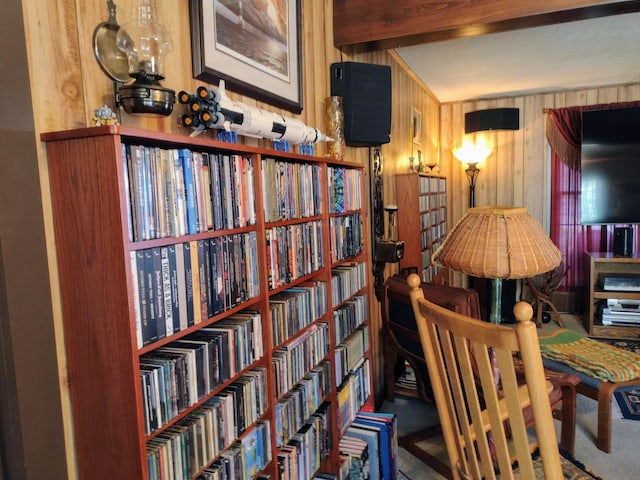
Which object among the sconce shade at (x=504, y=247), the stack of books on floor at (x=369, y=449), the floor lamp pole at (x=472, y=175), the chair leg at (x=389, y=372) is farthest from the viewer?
the floor lamp pole at (x=472, y=175)

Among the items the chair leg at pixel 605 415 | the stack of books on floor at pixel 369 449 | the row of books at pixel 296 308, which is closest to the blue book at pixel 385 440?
the stack of books on floor at pixel 369 449

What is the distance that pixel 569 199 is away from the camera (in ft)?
15.8

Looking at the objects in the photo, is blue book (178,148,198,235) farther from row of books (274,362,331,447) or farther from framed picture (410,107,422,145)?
framed picture (410,107,422,145)

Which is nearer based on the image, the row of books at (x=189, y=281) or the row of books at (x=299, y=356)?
the row of books at (x=189, y=281)

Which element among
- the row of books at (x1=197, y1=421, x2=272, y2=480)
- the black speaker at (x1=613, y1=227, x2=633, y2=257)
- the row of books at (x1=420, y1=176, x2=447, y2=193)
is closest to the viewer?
the row of books at (x1=197, y1=421, x2=272, y2=480)

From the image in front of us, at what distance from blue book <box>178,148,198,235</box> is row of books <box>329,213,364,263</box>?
890 millimetres

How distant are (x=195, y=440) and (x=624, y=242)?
4543 mm

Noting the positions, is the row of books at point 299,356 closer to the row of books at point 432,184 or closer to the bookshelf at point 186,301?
the bookshelf at point 186,301

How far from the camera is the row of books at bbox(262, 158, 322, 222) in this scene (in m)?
1.45

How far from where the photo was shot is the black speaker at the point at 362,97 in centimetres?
229

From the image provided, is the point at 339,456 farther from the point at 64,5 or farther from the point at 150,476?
the point at 64,5

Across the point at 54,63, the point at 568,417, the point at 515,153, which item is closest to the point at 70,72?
the point at 54,63

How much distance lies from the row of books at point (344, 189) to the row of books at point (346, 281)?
290mm

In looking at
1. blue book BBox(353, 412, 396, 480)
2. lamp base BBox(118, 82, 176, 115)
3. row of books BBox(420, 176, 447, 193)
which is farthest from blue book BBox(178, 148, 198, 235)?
row of books BBox(420, 176, 447, 193)
